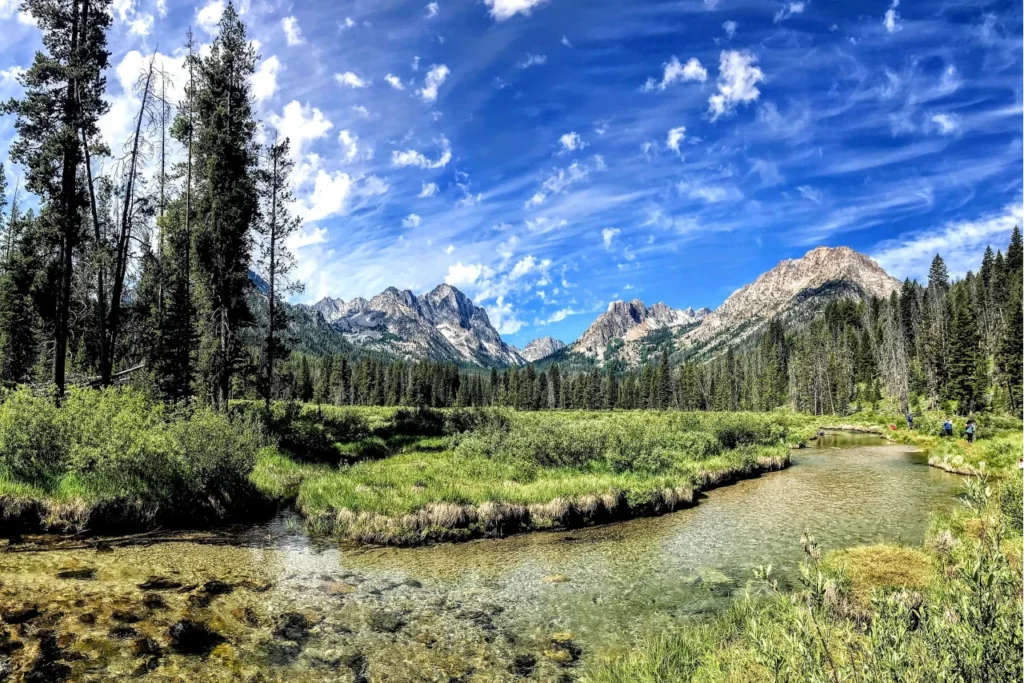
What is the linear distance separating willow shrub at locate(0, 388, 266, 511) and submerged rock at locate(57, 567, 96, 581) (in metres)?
4.35

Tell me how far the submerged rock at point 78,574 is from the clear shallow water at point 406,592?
154 mm

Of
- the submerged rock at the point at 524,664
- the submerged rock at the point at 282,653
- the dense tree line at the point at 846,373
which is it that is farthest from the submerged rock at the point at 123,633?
the dense tree line at the point at 846,373

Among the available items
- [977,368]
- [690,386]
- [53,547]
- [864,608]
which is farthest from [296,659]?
[690,386]

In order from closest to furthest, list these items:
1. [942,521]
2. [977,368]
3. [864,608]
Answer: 1. [864,608]
2. [942,521]
3. [977,368]

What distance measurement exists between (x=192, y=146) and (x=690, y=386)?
496ft

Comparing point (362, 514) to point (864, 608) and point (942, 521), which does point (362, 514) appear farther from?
point (942, 521)

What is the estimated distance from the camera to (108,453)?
16625mm

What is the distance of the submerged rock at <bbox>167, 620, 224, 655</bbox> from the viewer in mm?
9766

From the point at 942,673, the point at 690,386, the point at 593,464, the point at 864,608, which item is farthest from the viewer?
the point at 690,386

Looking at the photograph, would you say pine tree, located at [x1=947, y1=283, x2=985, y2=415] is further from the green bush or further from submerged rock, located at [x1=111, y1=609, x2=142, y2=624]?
submerged rock, located at [x1=111, y1=609, x2=142, y2=624]

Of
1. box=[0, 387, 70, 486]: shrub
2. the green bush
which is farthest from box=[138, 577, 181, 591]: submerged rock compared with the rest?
the green bush

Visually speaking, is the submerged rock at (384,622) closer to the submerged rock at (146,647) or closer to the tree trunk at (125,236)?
the submerged rock at (146,647)

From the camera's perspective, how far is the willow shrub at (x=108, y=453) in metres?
16.0

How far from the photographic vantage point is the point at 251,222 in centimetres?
3400
